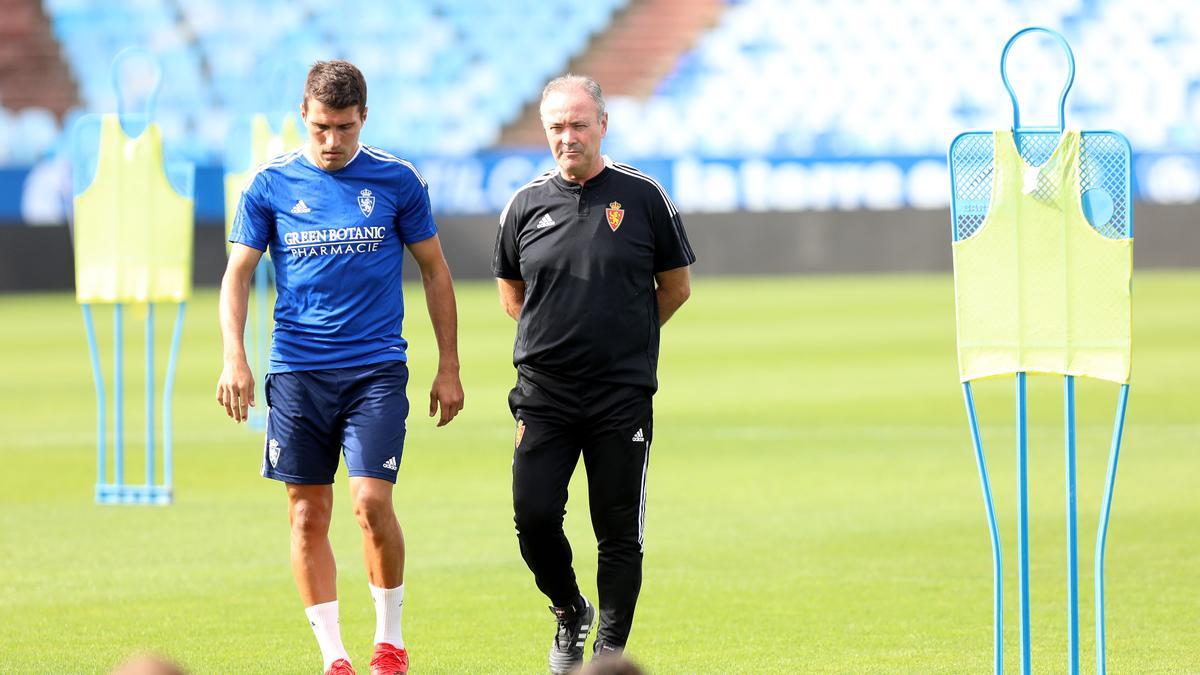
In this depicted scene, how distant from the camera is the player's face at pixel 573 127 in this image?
5.51 metres

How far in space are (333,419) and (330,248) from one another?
1.83ft

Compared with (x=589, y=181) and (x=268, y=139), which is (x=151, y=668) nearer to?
(x=589, y=181)

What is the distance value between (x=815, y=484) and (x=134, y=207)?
4.28 m

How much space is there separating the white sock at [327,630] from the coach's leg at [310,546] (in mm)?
27

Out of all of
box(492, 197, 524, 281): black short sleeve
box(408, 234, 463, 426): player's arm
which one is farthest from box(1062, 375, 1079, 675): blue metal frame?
box(408, 234, 463, 426): player's arm

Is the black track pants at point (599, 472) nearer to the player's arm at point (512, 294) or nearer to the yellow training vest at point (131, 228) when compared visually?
the player's arm at point (512, 294)

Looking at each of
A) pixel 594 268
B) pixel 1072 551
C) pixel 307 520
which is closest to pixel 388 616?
pixel 307 520

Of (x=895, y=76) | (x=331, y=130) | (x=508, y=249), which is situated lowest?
(x=508, y=249)

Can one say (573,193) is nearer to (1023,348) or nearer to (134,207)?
(1023,348)

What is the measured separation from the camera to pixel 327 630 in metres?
5.59

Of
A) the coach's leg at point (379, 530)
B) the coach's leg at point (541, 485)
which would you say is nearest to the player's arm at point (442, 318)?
the coach's leg at point (541, 485)

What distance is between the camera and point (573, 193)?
5.71 metres

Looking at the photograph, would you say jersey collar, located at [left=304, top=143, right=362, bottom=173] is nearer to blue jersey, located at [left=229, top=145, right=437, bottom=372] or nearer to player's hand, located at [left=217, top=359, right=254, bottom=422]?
blue jersey, located at [left=229, top=145, right=437, bottom=372]

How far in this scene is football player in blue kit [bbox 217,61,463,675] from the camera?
18.4 feet
